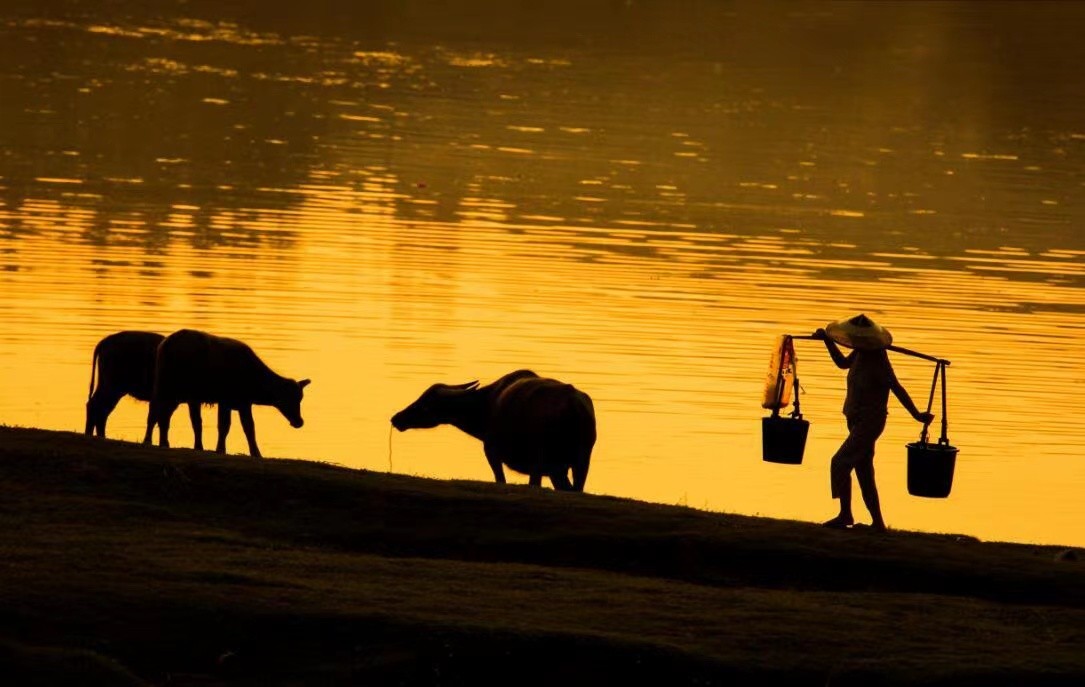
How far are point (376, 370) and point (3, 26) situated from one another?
8099 cm

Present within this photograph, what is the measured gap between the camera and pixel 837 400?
32.9 meters

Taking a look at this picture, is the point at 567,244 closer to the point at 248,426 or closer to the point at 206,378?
the point at 248,426

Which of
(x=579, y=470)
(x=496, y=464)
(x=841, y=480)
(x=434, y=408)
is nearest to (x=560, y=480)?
(x=579, y=470)

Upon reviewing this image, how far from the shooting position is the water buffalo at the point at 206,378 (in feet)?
73.9

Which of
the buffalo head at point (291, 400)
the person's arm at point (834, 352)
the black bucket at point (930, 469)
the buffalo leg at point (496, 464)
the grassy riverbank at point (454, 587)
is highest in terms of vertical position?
the person's arm at point (834, 352)

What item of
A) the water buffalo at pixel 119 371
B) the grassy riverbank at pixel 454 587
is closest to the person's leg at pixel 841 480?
the grassy riverbank at pixel 454 587

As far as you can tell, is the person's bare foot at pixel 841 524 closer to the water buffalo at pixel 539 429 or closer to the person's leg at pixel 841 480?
the person's leg at pixel 841 480

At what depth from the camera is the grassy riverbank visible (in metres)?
13.7

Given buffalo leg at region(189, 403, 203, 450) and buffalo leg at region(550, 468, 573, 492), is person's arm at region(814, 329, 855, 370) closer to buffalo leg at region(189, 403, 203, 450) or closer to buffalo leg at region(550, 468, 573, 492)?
buffalo leg at region(550, 468, 573, 492)

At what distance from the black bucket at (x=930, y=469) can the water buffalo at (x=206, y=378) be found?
6.22 metres

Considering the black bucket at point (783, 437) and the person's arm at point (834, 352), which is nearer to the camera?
the person's arm at point (834, 352)

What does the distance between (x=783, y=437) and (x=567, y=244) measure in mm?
30789

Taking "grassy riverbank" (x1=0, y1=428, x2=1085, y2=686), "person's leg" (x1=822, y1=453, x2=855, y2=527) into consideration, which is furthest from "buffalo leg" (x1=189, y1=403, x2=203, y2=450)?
"person's leg" (x1=822, y1=453, x2=855, y2=527)

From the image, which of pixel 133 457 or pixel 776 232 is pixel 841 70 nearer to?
pixel 776 232
